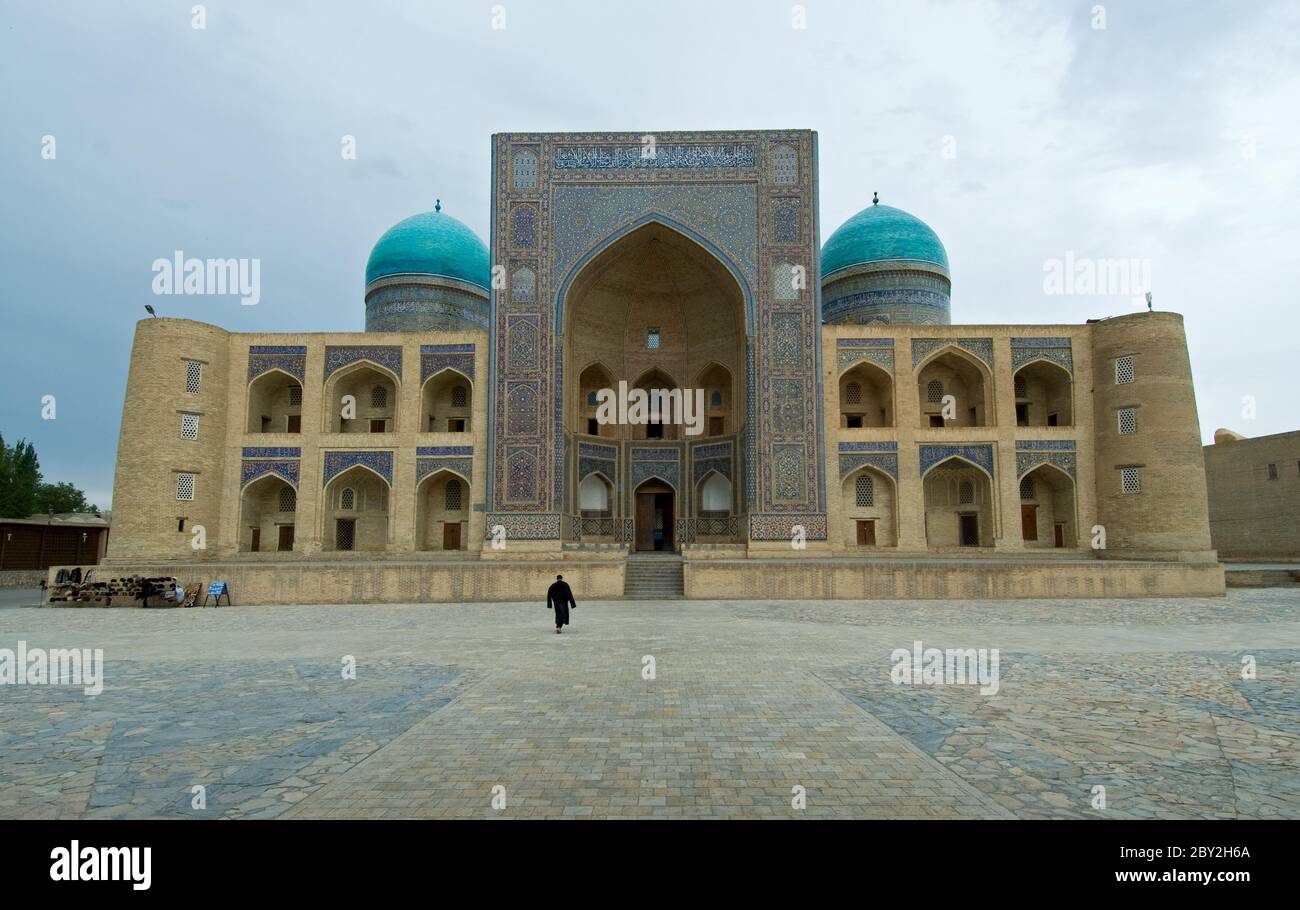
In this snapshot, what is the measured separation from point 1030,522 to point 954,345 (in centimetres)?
565

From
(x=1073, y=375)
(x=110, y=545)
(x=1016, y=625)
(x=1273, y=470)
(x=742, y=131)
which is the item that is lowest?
(x=1016, y=625)

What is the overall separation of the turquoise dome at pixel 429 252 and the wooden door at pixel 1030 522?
19732mm

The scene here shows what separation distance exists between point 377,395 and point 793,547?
13.5 m

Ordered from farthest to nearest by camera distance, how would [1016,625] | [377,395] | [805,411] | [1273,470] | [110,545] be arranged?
[1273,470] < [377,395] < [805,411] < [110,545] < [1016,625]

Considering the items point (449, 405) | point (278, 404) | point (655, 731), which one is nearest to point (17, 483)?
point (278, 404)

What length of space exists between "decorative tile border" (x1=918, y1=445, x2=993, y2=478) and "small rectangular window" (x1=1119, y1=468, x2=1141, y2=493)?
10.6 feet

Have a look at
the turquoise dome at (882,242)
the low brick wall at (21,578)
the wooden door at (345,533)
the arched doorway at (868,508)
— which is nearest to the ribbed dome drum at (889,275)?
the turquoise dome at (882,242)

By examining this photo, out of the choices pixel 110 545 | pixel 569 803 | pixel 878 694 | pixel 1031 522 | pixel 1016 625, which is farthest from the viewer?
pixel 1031 522

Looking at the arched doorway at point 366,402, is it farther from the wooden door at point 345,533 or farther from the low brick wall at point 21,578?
the low brick wall at point 21,578

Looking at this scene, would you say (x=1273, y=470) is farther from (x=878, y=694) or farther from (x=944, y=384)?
(x=878, y=694)

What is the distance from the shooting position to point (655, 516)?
79.3ft

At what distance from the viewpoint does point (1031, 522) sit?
22.2 metres

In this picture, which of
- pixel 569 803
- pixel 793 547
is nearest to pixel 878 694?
pixel 569 803
